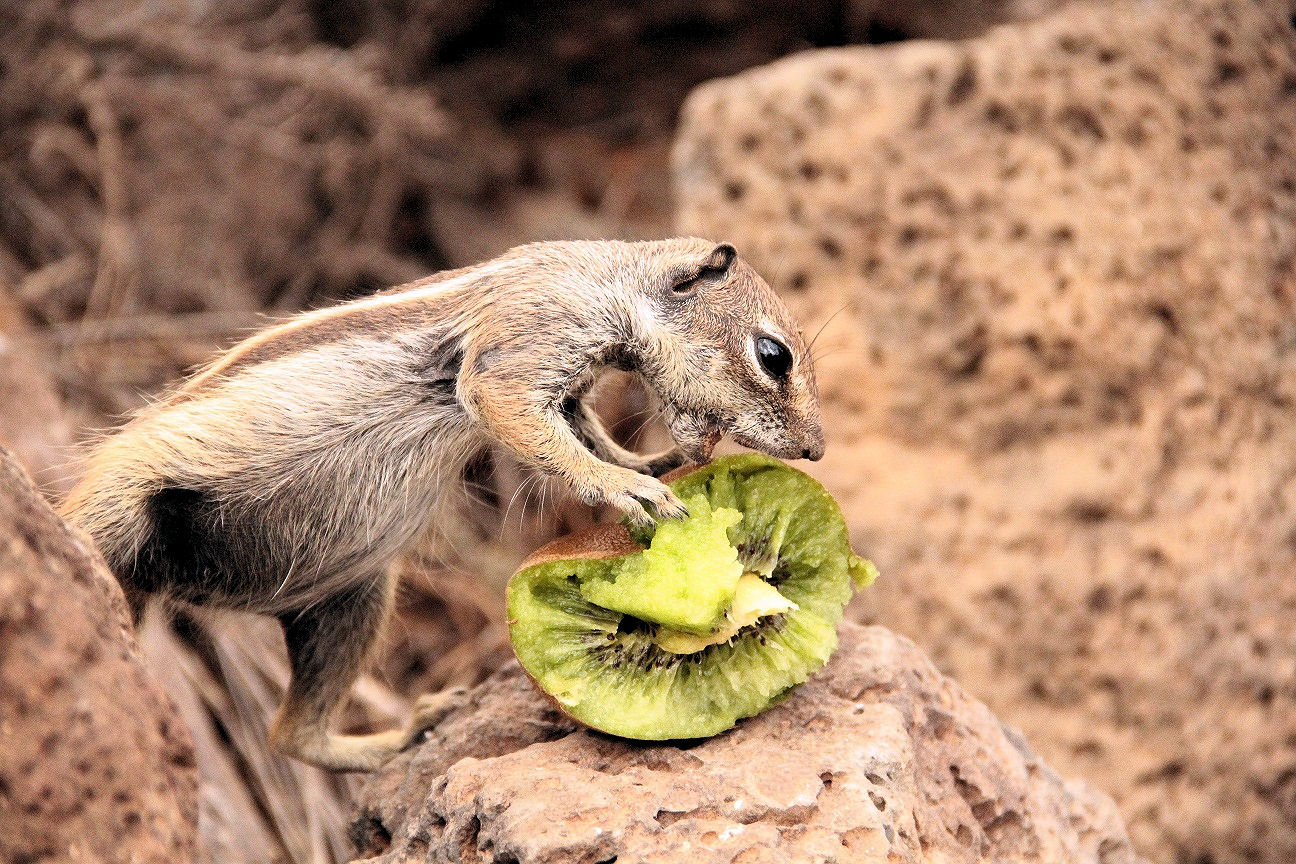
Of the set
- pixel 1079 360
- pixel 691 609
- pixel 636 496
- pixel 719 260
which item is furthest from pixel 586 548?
pixel 1079 360

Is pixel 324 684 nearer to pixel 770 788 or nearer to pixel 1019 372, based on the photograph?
pixel 770 788

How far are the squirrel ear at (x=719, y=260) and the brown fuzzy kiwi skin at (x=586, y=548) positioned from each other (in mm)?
734

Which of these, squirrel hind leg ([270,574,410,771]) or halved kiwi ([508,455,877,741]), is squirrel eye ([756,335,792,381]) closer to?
halved kiwi ([508,455,877,741])

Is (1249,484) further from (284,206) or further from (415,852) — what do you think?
(284,206)

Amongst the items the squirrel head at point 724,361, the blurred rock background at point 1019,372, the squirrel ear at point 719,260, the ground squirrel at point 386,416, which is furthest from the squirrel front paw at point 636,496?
the blurred rock background at point 1019,372

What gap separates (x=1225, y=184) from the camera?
20.3ft

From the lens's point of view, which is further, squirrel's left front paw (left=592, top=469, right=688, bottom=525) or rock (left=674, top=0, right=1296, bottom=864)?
rock (left=674, top=0, right=1296, bottom=864)

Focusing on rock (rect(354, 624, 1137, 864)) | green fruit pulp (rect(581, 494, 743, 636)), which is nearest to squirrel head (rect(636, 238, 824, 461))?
green fruit pulp (rect(581, 494, 743, 636))

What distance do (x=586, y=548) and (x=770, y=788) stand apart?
2.54 ft

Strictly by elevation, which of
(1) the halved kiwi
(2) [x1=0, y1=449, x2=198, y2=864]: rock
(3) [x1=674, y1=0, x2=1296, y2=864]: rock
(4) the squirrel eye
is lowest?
(3) [x1=674, y1=0, x2=1296, y2=864]: rock

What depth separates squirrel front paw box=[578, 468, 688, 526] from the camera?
333 cm

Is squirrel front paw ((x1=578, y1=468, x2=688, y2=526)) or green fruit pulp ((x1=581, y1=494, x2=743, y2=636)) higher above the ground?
squirrel front paw ((x1=578, y1=468, x2=688, y2=526))

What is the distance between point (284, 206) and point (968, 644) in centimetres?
555

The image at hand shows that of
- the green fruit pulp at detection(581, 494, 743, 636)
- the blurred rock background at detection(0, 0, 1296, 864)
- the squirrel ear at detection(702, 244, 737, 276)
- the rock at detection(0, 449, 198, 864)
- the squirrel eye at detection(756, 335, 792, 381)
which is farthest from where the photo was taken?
the blurred rock background at detection(0, 0, 1296, 864)
